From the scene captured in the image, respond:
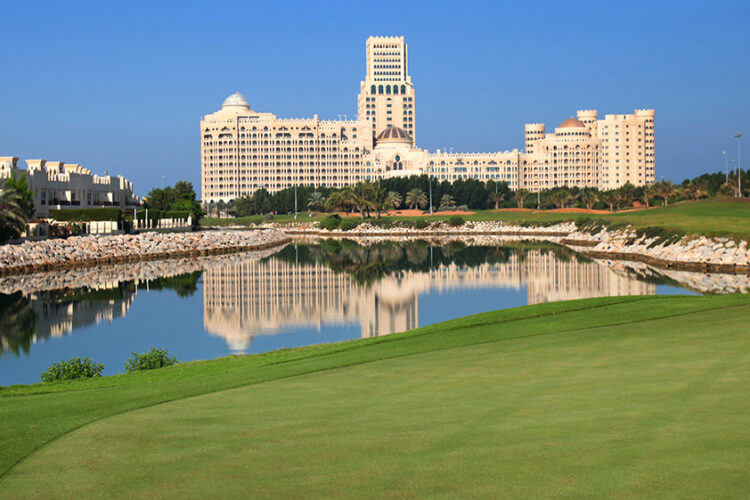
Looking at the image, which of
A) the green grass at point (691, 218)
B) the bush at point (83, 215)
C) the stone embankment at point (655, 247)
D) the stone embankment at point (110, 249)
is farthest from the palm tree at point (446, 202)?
the bush at point (83, 215)

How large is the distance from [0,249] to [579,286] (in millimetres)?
35415

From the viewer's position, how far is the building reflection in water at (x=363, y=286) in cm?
2836

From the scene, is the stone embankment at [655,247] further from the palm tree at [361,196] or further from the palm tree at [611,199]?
the palm tree at [611,199]

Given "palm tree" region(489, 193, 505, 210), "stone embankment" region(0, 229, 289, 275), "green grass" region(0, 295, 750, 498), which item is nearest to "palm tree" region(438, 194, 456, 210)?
"palm tree" region(489, 193, 505, 210)

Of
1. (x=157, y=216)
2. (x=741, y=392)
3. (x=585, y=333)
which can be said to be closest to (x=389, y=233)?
(x=157, y=216)

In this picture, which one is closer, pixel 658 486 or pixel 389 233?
pixel 658 486

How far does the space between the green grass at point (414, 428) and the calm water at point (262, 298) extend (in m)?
9.11

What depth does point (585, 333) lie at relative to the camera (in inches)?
649

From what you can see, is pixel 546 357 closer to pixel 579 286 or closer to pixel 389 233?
pixel 579 286

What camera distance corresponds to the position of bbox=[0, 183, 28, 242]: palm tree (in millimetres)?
55344

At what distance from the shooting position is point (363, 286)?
40688 millimetres

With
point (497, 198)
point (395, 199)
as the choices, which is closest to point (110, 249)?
point (395, 199)

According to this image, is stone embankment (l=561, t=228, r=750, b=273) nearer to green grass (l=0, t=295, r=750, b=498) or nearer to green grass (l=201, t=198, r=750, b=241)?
green grass (l=201, t=198, r=750, b=241)

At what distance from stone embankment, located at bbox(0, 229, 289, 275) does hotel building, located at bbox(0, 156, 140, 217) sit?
1375 cm
